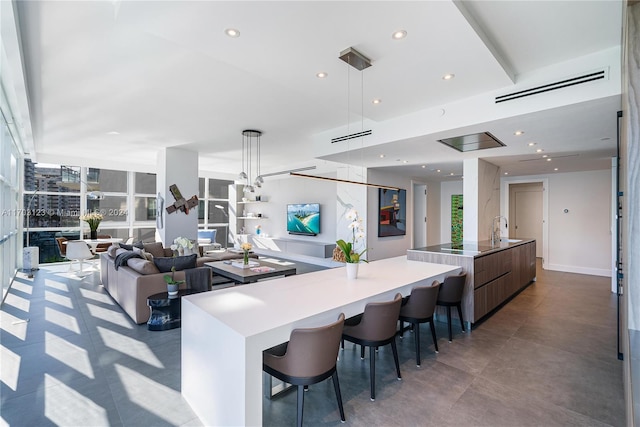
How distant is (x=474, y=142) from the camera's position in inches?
170

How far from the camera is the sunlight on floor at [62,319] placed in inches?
147

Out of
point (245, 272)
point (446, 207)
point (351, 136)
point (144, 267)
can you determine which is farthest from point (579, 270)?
point (144, 267)

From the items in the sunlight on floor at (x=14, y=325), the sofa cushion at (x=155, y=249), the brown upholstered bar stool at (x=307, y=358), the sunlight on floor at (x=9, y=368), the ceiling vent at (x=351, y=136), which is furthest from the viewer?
the sofa cushion at (x=155, y=249)

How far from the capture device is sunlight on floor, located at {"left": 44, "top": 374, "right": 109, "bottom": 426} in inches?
81.6

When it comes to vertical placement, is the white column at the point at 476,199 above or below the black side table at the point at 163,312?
above

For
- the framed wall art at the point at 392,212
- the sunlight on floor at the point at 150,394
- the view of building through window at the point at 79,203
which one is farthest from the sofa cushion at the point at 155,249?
the framed wall art at the point at 392,212

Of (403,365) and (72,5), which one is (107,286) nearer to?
(72,5)

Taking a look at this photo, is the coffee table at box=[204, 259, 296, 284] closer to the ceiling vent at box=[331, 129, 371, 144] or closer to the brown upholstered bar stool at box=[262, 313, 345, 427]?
the ceiling vent at box=[331, 129, 371, 144]

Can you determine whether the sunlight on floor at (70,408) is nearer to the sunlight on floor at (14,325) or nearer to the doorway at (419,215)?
the sunlight on floor at (14,325)

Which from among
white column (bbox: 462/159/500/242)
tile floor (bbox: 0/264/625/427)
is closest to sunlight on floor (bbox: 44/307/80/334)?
tile floor (bbox: 0/264/625/427)

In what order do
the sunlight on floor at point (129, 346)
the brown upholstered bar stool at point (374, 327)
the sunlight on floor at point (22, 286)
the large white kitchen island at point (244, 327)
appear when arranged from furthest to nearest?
the sunlight on floor at point (22, 286)
the sunlight on floor at point (129, 346)
the brown upholstered bar stool at point (374, 327)
the large white kitchen island at point (244, 327)

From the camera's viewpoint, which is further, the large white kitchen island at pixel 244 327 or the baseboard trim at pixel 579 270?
the baseboard trim at pixel 579 270

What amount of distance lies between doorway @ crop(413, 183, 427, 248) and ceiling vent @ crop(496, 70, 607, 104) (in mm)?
6026

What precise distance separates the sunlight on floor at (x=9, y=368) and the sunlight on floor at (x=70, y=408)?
1.07 feet
